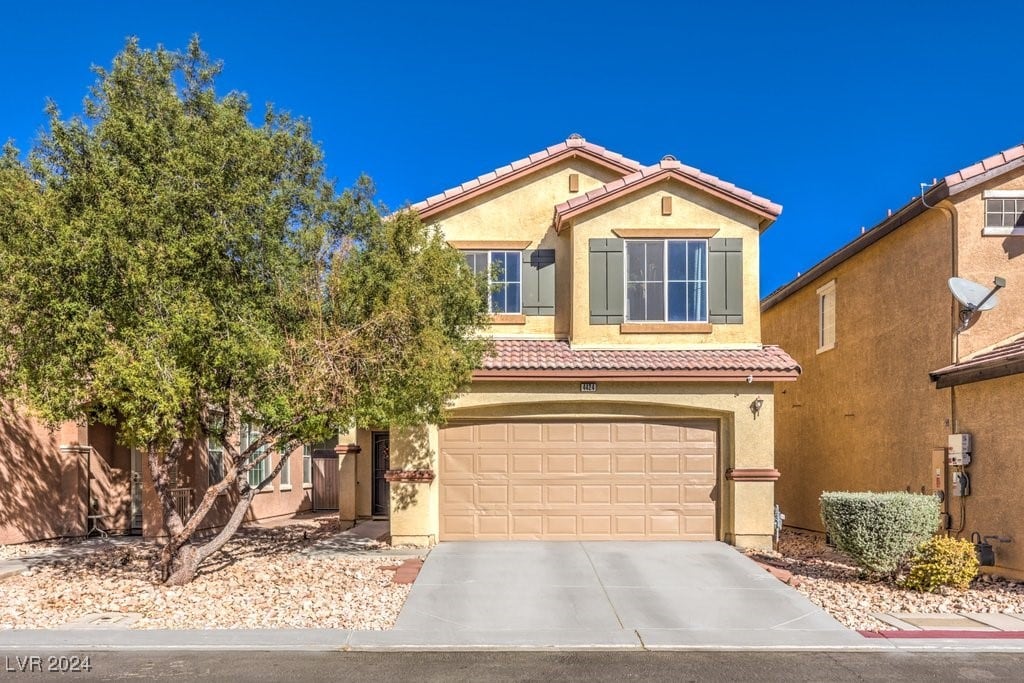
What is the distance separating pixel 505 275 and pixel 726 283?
4041 millimetres

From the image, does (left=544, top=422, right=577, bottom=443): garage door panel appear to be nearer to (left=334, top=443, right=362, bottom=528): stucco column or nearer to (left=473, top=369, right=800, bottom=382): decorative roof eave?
(left=473, top=369, right=800, bottom=382): decorative roof eave

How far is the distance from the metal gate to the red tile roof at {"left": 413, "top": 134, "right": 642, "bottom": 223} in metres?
9.74

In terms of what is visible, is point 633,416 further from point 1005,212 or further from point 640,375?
point 1005,212

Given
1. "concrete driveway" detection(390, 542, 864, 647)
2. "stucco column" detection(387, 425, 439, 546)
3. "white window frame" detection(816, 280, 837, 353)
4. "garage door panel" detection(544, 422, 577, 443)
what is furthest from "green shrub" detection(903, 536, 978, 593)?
"white window frame" detection(816, 280, 837, 353)

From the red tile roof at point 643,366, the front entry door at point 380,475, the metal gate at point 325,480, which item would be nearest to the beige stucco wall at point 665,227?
the red tile roof at point 643,366

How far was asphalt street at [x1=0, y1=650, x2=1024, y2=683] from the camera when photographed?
7664mm

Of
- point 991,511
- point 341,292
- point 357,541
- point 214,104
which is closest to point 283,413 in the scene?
point 341,292

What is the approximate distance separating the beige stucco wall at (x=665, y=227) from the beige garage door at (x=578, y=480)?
1.58 meters

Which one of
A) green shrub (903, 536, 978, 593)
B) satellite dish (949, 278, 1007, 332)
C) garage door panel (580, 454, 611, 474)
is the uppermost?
satellite dish (949, 278, 1007, 332)

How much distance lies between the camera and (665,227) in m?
15.1

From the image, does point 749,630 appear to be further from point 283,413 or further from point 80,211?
point 80,211

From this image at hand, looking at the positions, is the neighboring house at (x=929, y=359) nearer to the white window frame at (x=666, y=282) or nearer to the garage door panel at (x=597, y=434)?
the white window frame at (x=666, y=282)

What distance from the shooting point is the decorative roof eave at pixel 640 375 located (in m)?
13.9

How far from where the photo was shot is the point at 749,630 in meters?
9.34
